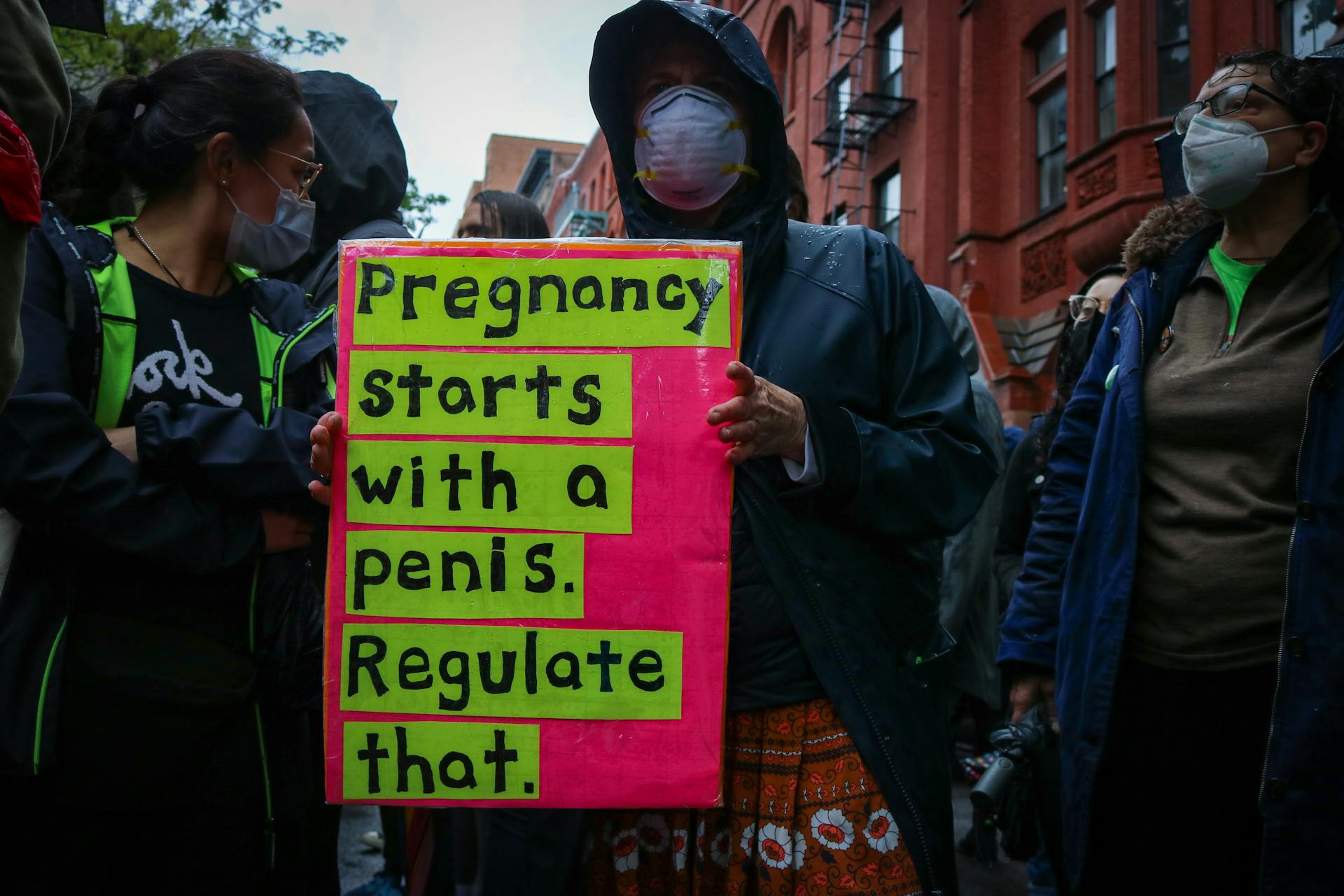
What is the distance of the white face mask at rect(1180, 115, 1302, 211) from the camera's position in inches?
98.5

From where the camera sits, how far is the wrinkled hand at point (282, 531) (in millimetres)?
2076

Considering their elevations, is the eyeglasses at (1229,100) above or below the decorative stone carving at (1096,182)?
below

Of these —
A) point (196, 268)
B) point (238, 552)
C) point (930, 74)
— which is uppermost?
point (930, 74)

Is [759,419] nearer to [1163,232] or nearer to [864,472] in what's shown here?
[864,472]

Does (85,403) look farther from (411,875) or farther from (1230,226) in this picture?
(1230,226)

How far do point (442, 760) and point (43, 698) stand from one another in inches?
25.8

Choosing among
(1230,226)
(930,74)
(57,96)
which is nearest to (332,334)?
(57,96)

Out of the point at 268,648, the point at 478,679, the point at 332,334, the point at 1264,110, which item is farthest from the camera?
the point at 1264,110

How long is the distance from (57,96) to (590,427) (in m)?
0.90

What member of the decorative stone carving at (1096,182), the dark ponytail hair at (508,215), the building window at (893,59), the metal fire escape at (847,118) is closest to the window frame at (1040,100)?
the decorative stone carving at (1096,182)

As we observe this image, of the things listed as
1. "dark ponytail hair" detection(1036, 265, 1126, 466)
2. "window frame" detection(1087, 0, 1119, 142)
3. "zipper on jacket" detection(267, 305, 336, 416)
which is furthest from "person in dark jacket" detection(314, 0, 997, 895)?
"window frame" detection(1087, 0, 1119, 142)

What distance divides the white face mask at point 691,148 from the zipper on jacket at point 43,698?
135 cm

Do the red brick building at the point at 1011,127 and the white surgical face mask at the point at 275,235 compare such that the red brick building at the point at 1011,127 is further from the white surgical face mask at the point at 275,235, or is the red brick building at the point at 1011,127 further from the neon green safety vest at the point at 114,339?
the neon green safety vest at the point at 114,339

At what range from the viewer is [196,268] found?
226 centimetres
